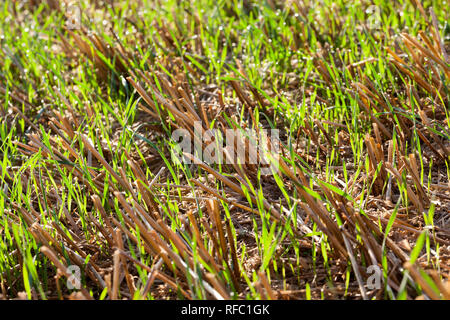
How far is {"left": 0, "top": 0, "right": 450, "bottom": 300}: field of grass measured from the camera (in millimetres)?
1359

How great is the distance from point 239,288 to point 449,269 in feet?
1.75

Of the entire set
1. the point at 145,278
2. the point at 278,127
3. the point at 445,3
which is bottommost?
the point at 145,278

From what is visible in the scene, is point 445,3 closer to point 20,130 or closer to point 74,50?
point 74,50

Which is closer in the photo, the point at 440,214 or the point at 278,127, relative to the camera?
the point at 440,214

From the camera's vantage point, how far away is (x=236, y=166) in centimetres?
163

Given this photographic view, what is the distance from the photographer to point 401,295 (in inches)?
44.3

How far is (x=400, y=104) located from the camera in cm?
205

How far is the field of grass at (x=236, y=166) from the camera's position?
1.36 m

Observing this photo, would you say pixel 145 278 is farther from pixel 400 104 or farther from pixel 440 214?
pixel 400 104

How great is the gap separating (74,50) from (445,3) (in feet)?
6.45
